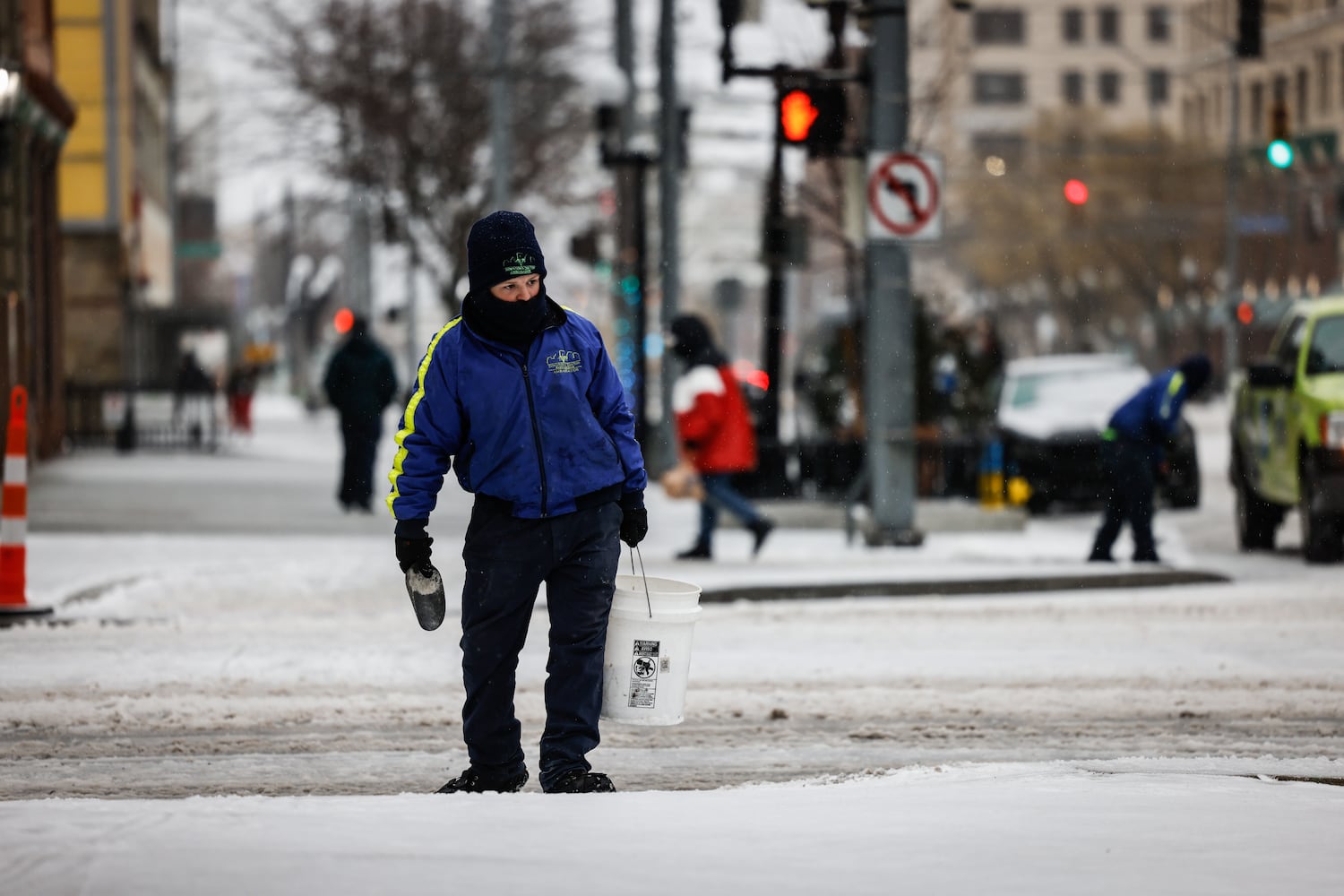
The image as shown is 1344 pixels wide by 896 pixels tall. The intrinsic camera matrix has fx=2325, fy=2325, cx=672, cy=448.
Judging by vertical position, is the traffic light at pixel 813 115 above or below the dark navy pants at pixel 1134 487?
above

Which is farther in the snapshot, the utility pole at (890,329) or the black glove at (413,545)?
the utility pole at (890,329)

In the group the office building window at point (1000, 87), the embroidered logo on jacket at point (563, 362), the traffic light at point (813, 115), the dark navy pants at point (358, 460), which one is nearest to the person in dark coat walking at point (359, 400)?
the dark navy pants at point (358, 460)

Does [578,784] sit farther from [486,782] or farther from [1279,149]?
[1279,149]

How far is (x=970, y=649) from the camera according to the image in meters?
11.5

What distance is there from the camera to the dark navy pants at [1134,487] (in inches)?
624

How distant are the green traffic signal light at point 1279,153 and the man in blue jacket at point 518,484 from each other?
2435 centimetres

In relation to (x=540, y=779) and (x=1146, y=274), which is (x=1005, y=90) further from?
(x=540, y=779)

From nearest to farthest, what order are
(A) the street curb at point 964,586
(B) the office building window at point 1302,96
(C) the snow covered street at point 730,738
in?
(C) the snow covered street at point 730,738 → (A) the street curb at point 964,586 → (B) the office building window at point 1302,96

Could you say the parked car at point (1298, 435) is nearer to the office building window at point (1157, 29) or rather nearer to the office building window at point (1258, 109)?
the office building window at point (1258, 109)

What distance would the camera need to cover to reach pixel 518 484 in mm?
6785

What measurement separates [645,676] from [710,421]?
9.36 m

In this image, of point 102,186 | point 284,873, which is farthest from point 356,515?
point 102,186

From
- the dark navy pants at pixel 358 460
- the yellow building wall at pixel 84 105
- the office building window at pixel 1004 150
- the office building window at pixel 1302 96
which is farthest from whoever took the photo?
the office building window at pixel 1302 96

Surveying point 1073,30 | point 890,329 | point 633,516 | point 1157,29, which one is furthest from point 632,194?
point 1073,30
